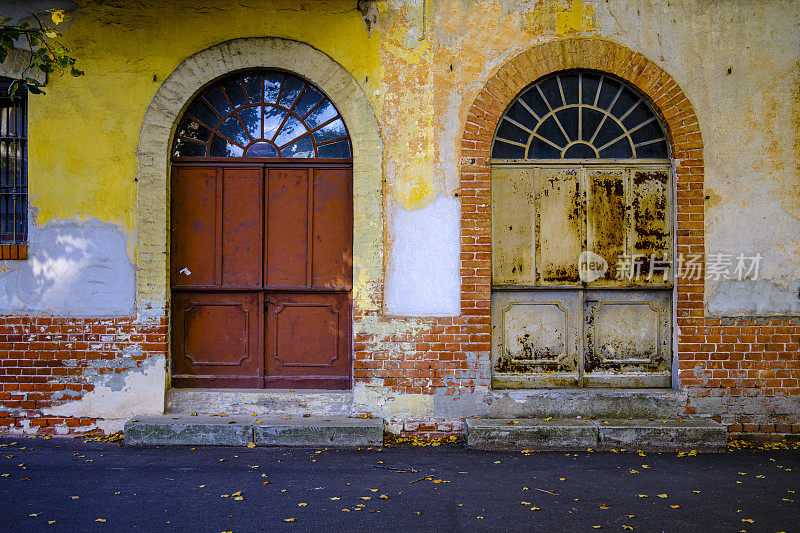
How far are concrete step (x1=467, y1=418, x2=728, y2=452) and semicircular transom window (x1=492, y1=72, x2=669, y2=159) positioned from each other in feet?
8.96

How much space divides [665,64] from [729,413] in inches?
141

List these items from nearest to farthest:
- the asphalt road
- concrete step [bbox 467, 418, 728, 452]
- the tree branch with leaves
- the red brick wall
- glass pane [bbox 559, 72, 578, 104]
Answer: the asphalt road
the tree branch with leaves
concrete step [bbox 467, 418, 728, 452]
the red brick wall
glass pane [bbox 559, 72, 578, 104]

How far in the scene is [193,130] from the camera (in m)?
6.39

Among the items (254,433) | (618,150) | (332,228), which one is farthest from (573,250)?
(254,433)

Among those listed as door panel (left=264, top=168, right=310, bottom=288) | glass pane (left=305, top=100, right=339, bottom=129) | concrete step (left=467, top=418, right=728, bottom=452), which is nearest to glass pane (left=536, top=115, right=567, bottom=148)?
glass pane (left=305, top=100, right=339, bottom=129)

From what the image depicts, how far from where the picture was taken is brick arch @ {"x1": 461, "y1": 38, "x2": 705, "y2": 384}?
20.2 ft

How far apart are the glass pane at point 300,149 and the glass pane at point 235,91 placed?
668mm

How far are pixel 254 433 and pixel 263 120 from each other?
10.4ft

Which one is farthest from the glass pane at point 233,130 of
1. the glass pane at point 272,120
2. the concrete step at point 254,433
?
the concrete step at point 254,433

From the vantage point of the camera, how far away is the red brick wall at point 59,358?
6141 millimetres

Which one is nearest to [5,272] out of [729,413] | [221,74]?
[221,74]

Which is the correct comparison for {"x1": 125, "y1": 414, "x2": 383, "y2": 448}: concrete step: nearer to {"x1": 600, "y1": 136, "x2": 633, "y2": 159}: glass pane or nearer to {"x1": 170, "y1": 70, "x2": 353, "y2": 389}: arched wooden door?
{"x1": 170, "y1": 70, "x2": 353, "y2": 389}: arched wooden door

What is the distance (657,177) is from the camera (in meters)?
6.36

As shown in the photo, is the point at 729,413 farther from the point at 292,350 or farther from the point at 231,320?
the point at 231,320
